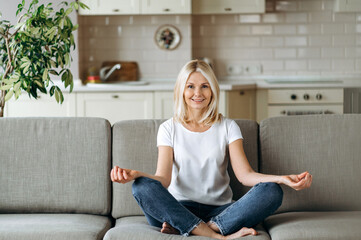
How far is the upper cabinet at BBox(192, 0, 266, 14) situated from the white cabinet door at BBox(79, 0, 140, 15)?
0.55m

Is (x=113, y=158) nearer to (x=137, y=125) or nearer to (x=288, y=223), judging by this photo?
(x=137, y=125)

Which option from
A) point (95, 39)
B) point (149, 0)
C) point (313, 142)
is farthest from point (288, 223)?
point (95, 39)

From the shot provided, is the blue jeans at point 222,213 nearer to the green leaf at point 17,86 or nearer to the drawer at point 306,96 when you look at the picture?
the green leaf at point 17,86

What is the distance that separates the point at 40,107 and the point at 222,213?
2.64 metres

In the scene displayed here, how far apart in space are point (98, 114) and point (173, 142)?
210 cm

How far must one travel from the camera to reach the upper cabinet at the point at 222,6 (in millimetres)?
4562

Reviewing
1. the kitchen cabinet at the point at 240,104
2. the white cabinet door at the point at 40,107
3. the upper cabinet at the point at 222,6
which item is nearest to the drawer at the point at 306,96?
the kitchen cabinet at the point at 240,104

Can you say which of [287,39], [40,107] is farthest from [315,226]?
[287,39]

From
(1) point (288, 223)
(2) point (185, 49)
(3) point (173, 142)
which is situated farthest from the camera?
(2) point (185, 49)

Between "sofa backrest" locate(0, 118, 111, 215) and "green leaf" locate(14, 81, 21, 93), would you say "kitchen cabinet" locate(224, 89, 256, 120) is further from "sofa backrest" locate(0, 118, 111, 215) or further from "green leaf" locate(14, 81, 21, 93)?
"green leaf" locate(14, 81, 21, 93)

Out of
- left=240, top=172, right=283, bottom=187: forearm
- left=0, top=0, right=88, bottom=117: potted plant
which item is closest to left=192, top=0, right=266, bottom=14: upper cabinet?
left=0, top=0, right=88, bottom=117: potted plant

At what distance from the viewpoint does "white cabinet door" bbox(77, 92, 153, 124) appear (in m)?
4.24

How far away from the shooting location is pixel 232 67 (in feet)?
16.1

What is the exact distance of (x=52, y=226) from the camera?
207 cm
